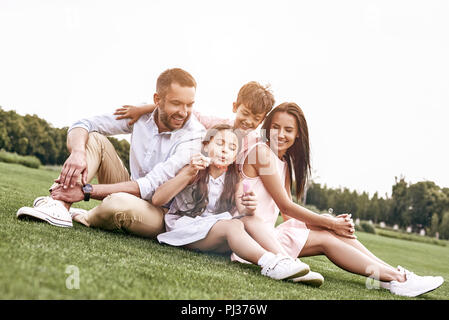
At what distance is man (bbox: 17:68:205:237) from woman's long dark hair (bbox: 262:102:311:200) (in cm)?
63

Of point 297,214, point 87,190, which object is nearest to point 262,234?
point 297,214

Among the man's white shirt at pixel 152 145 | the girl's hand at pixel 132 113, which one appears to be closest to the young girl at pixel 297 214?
the man's white shirt at pixel 152 145

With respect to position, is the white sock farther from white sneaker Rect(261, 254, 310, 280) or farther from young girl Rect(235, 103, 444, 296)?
young girl Rect(235, 103, 444, 296)

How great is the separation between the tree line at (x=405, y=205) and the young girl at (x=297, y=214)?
39.6 meters

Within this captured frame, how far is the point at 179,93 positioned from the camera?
Result: 11.4ft

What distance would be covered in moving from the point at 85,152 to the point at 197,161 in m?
1.04

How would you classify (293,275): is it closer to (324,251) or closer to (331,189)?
(324,251)

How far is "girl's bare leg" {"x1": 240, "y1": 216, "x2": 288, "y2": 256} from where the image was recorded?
2.87 meters

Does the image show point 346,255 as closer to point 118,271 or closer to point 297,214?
point 297,214

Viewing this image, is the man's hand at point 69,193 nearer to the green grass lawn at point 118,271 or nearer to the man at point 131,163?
the man at point 131,163

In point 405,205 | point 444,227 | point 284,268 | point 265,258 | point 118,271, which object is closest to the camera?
point 118,271

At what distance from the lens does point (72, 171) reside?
322 centimetres

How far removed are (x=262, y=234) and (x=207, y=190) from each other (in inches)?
25.7

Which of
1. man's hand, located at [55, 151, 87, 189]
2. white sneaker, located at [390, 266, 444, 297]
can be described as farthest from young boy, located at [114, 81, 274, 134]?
white sneaker, located at [390, 266, 444, 297]
